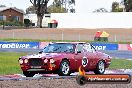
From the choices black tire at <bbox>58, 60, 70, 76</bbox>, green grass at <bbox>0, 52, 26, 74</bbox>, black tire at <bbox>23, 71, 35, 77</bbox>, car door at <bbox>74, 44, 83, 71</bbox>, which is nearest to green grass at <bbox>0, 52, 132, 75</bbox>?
green grass at <bbox>0, 52, 26, 74</bbox>

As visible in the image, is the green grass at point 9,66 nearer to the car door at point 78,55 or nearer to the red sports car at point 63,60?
the red sports car at point 63,60

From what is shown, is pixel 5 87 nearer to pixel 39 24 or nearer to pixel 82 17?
pixel 82 17

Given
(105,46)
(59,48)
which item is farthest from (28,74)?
(105,46)

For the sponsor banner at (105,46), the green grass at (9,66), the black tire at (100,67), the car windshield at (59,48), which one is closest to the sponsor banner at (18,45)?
the sponsor banner at (105,46)

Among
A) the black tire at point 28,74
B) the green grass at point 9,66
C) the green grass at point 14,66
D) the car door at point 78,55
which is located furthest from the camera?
the green grass at point 14,66

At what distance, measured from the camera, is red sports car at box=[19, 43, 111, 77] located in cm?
1581

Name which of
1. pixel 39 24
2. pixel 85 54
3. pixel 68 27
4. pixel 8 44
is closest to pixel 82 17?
pixel 68 27

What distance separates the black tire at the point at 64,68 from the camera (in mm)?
16125

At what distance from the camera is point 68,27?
83.2 meters

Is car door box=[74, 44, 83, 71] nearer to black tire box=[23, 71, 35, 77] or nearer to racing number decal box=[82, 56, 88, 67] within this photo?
racing number decal box=[82, 56, 88, 67]

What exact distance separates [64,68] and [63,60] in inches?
11.5

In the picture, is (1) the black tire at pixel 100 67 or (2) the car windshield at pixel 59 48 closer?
(2) the car windshield at pixel 59 48

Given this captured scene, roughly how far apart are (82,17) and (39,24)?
52.1 ft

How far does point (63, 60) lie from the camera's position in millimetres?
16281
